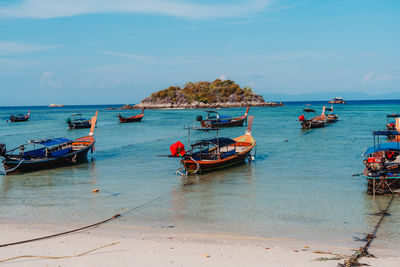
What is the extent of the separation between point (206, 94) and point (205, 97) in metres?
2.16

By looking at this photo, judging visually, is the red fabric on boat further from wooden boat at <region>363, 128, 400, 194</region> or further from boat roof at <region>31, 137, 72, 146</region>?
wooden boat at <region>363, 128, 400, 194</region>

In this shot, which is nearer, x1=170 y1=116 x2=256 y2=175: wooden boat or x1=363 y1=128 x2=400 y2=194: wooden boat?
x1=363 y1=128 x2=400 y2=194: wooden boat

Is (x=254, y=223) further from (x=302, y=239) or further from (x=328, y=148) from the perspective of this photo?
(x=328, y=148)

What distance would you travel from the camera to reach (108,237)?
1012 centimetres

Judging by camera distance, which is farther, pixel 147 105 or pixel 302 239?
pixel 147 105

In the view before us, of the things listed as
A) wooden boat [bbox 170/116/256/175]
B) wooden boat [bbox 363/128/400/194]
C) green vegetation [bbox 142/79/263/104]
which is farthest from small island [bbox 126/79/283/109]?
wooden boat [bbox 363/128/400/194]

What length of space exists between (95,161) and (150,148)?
7086mm

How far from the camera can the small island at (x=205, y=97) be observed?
436 ft

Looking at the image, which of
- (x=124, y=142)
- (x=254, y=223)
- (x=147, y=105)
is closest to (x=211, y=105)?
(x=147, y=105)

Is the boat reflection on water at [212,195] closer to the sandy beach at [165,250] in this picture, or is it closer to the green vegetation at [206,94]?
the sandy beach at [165,250]

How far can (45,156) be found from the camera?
21688mm

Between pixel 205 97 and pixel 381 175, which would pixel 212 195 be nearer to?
pixel 381 175

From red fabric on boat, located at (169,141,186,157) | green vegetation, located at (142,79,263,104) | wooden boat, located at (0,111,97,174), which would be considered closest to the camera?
red fabric on boat, located at (169,141,186,157)

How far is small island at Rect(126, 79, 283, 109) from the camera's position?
436 ft
